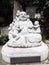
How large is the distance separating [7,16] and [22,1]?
3.85 metres

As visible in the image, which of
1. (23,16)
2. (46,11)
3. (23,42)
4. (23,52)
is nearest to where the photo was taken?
(23,52)

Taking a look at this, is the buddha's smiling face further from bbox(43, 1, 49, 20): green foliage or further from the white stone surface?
bbox(43, 1, 49, 20): green foliage

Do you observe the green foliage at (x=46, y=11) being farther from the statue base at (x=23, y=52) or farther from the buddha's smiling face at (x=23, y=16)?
the statue base at (x=23, y=52)

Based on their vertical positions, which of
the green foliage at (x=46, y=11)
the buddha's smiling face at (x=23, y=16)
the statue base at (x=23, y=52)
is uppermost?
the green foliage at (x=46, y=11)

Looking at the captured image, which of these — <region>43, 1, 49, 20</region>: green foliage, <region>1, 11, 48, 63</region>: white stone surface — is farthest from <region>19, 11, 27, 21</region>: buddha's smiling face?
<region>43, 1, 49, 20</region>: green foliage

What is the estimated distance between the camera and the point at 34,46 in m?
7.29

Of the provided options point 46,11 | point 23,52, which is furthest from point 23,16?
point 46,11

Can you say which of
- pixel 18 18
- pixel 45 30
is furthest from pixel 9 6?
pixel 18 18

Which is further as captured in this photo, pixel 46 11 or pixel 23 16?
pixel 46 11

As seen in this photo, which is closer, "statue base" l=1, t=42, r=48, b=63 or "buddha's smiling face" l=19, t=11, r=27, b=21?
"statue base" l=1, t=42, r=48, b=63

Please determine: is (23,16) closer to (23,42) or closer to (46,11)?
(23,42)

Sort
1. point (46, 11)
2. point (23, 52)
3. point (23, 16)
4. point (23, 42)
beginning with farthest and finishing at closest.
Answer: point (46, 11) → point (23, 16) → point (23, 42) → point (23, 52)

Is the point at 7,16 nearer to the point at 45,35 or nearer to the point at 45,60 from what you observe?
the point at 45,35

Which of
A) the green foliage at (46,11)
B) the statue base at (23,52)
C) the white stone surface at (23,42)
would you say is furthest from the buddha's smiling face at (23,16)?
the green foliage at (46,11)
